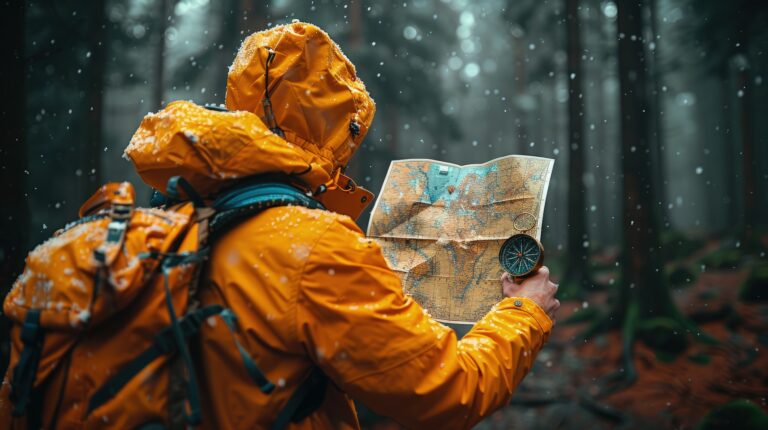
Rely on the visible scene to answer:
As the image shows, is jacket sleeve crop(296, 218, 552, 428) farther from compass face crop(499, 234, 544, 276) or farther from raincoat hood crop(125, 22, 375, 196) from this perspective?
compass face crop(499, 234, 544, 276)

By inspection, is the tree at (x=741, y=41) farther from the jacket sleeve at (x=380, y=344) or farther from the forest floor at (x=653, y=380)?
the jacket sleeve at (x=380, y=344)

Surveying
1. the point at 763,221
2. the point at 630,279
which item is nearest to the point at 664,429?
the point at 630,279

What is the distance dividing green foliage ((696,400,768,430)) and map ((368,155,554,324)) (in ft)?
19.7

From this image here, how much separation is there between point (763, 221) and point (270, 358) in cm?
2751

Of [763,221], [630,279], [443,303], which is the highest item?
[443,303]

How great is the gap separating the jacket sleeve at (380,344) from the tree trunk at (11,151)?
3529 mm

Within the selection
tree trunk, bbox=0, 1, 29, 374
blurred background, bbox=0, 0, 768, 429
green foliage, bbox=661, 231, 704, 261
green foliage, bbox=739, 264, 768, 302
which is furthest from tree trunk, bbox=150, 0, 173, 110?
green foliage, bbox=661, 231, 704, 261

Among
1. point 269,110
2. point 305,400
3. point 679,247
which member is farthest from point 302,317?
point 679,247

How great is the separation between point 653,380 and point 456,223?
7714 mm

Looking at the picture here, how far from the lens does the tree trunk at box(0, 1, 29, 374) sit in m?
3.89

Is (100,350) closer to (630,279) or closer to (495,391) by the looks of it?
(495,391)

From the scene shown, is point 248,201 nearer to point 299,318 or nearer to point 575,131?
point 299,318

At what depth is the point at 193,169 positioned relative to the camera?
62.9 inches

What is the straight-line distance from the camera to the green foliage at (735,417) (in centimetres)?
632
